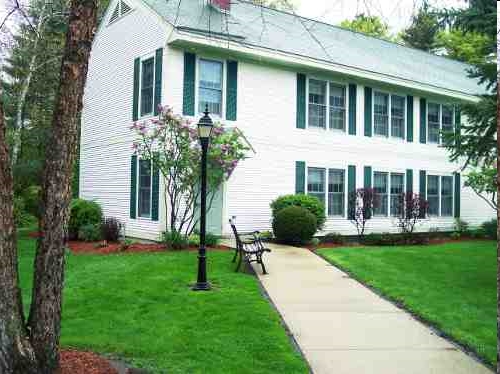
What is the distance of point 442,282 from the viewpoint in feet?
31.4

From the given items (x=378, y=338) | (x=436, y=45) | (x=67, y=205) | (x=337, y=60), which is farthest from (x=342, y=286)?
(x=436, y=45)

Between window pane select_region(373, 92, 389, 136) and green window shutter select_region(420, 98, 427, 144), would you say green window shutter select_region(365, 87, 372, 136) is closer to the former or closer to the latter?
window pane select_region(373, 92, 389, 136)

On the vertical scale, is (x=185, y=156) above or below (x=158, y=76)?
below

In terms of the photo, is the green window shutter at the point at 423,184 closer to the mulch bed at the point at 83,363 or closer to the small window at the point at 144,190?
the small window at the point at 144,190

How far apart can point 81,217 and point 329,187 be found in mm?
8020

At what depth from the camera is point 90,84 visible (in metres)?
19.5

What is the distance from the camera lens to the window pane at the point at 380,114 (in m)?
18.6

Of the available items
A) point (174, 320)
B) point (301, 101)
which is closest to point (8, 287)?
point (174, 320)

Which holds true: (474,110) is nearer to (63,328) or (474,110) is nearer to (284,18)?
(63,328)

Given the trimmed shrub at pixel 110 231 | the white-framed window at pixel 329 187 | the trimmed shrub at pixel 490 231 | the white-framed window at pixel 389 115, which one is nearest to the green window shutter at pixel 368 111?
the white-framed window at pixel 389 115

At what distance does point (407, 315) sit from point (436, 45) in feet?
128

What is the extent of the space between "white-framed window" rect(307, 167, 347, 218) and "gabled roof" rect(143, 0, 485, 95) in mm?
3629

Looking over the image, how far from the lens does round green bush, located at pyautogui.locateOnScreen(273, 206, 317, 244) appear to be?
46.3 feet

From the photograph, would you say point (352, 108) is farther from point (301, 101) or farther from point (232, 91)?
point (232, 91)
